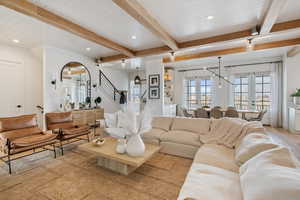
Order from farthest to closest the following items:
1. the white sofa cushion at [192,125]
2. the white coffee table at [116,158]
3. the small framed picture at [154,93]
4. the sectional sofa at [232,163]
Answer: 1. the small framed picture at [154,93]
2. the white sofa cushion at [192,125]
3. the white coffee table at [116,158]
4. the sectional sofa at [232,163]

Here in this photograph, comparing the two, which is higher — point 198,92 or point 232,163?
point 198,92

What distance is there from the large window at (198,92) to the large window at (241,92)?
105 cm

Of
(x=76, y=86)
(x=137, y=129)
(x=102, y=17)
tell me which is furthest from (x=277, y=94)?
(x=76, y=86)

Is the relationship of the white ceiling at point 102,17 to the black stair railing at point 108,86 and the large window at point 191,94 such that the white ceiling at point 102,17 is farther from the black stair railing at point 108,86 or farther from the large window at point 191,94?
the large window at point 191,94

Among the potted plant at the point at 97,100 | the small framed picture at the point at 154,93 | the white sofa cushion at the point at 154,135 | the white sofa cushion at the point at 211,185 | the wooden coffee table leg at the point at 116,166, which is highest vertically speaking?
the small framed picture at the point at 154,93

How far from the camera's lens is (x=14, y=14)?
258cm

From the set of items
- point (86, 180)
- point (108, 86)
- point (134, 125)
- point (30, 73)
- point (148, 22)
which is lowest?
point (86, 180)

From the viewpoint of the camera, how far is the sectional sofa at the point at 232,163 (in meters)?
0.90

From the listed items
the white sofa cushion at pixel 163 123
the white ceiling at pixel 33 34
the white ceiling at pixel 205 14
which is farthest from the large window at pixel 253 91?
the white ceiling at pixel 33 34

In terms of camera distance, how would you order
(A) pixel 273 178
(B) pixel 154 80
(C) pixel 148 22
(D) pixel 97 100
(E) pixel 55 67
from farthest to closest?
(D) pixel 97 100 < (B) pixel 154 80 < (E) pixel 55 67 < (C) pixel 148 22 < (A) pixel 273 178

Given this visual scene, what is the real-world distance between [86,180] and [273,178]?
221 centimetres

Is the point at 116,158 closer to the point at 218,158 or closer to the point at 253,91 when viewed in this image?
the point at 218,158

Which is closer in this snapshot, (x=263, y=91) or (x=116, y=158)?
(x=116, y=158)

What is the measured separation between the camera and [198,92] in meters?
6.80
